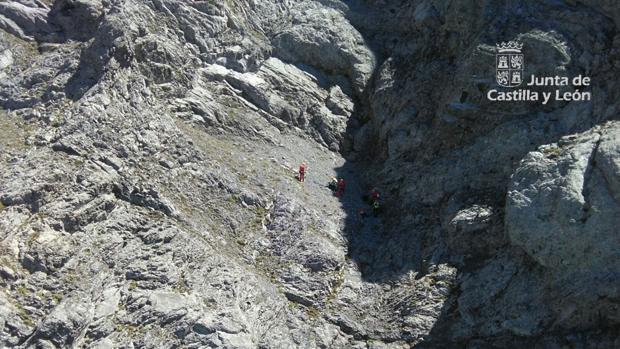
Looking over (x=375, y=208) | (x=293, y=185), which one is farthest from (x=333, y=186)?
(x=375, y=208)

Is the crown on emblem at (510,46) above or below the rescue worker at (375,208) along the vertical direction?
above

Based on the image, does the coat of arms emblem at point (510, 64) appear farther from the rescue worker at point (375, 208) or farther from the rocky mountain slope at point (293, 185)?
the rescue worker at point (375, 208)

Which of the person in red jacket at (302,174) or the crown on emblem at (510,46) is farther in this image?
the person in red jacket at (302,174)

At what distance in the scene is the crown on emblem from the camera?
120 ft

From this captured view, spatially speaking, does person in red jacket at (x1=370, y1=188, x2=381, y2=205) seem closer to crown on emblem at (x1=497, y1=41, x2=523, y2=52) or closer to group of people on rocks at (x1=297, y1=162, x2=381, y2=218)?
group of people on rocks at (x1=297, y1=162, x2=381, y2=218)

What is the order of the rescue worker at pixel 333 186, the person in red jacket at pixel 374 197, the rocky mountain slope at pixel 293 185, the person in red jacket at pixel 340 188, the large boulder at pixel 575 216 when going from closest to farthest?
the large boulder at pixel 575 216 → the rocky mountain slope at pixel 293 185 → the person in red jacket at pixel 374 197 → the person in red jacket at pixel 340 188 → the rescue worker at pixel 333 186

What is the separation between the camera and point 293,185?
37875mm

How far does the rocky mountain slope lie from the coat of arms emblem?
43cm

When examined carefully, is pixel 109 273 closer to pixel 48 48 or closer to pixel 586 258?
pixel 48 48

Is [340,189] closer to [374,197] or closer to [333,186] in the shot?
[333,186]

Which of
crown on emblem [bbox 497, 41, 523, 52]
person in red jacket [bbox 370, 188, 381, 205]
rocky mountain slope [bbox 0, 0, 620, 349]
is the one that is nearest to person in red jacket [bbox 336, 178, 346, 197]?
rocky mountain slope [bbox 0, 0, 620, 349]

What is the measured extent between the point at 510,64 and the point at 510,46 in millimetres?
1044

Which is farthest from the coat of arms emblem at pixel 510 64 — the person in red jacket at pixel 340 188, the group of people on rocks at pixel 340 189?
the person in red jacket at pixel 340 188

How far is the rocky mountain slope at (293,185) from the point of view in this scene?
2873cm
